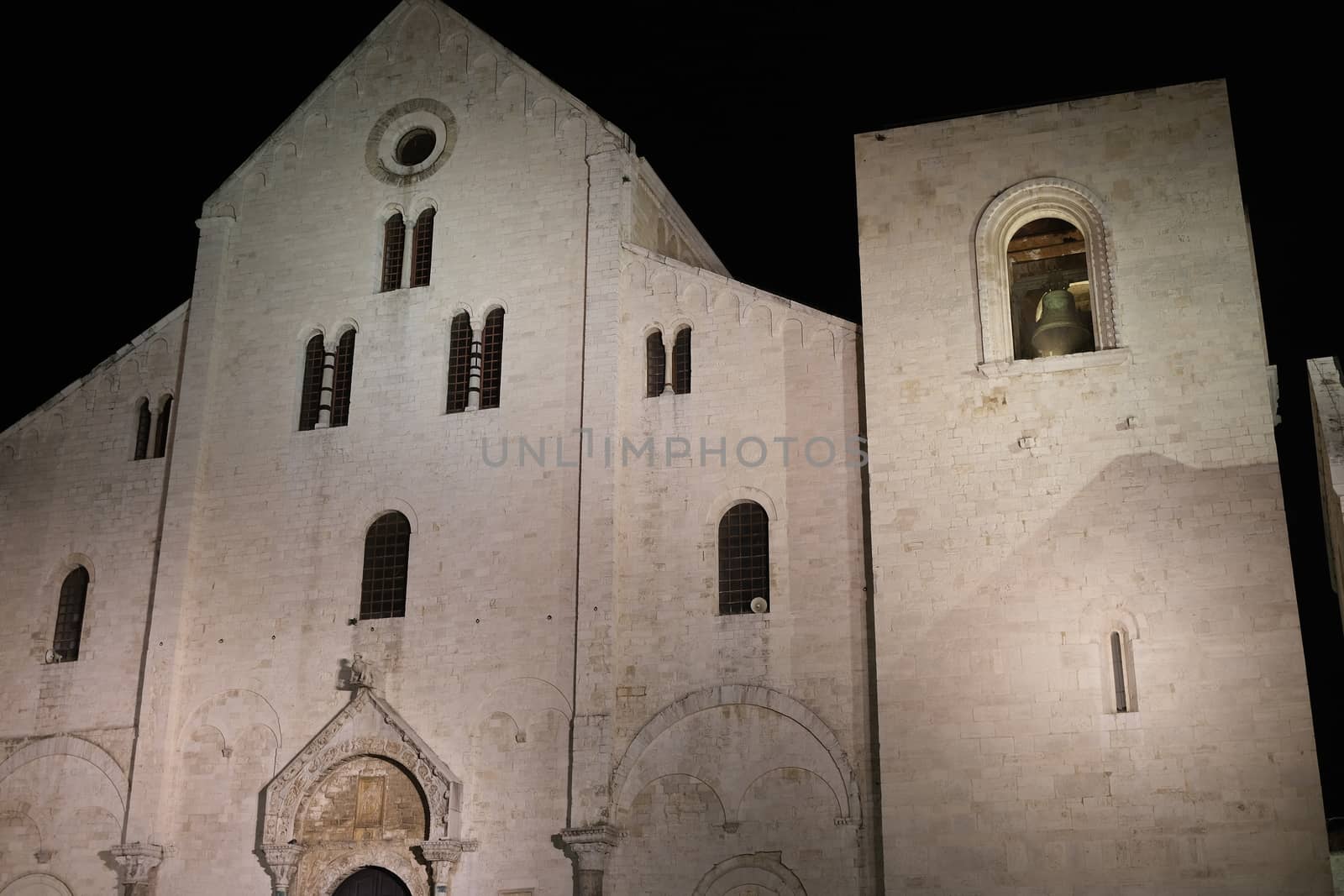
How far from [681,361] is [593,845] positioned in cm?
698

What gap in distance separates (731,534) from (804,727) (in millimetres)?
2916

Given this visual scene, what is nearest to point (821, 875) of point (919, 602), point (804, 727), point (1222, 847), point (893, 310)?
point (804, 727)

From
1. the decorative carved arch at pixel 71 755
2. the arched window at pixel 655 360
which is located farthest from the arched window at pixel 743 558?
the decorative carved arch at pixel 71 755

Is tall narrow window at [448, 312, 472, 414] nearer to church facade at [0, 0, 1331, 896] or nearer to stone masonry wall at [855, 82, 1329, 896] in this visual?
church facade at [0, 0, 1331, 896]

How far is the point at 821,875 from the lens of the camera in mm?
18047

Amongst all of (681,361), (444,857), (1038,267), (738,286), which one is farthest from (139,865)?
(1038,267)

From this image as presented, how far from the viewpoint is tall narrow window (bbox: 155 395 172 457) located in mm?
23312

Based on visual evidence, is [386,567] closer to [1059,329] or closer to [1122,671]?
[1059,329]

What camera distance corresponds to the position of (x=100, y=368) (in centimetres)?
2388

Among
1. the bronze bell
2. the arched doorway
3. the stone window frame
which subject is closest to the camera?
the stone window frame

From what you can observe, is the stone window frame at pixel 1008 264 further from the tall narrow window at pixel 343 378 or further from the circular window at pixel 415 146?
the tall narrow window at pixel 343 378

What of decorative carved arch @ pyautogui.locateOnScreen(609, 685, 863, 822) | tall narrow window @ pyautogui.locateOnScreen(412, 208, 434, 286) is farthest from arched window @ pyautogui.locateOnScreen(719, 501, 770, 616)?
tall narrow window @ pyautogui.locateOnScreen(412, 208, 434, 286)

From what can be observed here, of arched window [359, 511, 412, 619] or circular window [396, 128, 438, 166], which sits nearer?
arched window [359, 511, 412, 619]

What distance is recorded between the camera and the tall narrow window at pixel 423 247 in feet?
75.6
